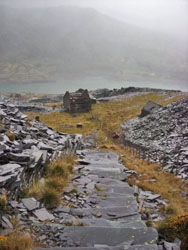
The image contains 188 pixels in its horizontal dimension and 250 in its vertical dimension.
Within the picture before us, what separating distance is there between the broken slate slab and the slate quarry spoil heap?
12.9 metres

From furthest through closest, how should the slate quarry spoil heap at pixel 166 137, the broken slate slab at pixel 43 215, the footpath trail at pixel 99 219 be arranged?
the slate quarry spoil heap at pixel 166 137 < the broken slate slab at pixel 43 215 < the footpath trail at pixel 99 219

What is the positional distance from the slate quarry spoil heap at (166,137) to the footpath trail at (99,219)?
9.33 metres

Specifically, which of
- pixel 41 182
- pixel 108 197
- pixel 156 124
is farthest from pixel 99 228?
pixel 156 124

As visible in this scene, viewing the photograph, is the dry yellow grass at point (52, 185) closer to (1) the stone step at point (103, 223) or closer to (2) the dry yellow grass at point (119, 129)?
(1) the stone step at point (103, 223)

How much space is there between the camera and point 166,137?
30.0 metres

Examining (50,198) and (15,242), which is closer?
(15,242)

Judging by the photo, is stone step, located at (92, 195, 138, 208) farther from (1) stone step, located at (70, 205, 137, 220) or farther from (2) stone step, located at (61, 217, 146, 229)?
(2) stone step, located at (61, 217, 146, 229)

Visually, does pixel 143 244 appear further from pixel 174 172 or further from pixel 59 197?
pixel 174 172

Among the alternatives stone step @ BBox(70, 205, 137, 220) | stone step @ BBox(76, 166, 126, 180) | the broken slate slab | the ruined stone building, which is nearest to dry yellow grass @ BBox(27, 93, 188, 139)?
the ruined stone building

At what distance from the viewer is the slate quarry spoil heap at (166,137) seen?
21.9 m

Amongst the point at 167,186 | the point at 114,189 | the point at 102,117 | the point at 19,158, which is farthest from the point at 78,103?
the point at 19,158

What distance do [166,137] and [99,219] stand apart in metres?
23.4

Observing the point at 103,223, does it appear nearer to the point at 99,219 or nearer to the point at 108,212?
the point at 99,219

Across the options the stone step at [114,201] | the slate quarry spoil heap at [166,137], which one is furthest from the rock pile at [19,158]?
the slate quarry spoil heap at [166,137]
